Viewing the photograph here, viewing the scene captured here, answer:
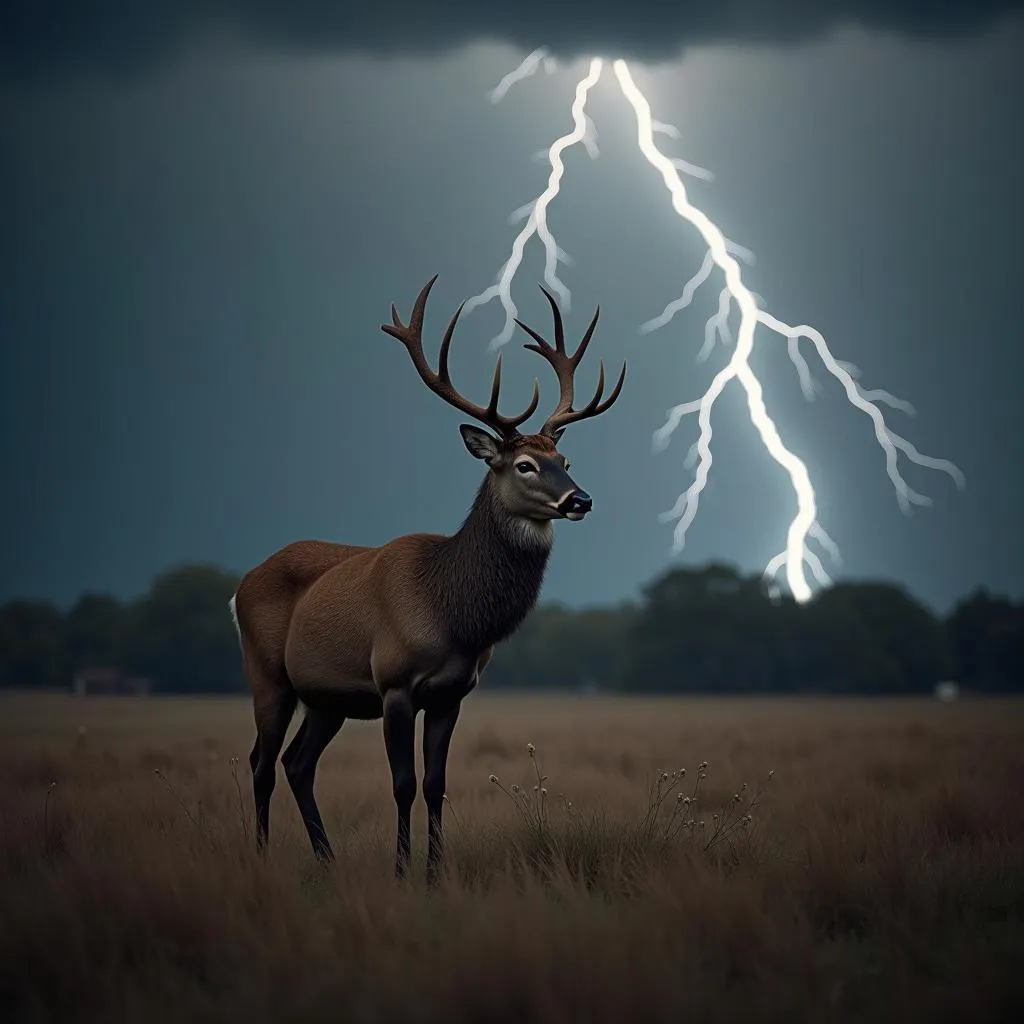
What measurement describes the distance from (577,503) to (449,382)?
1559 mm

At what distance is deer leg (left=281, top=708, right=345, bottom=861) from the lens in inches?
352

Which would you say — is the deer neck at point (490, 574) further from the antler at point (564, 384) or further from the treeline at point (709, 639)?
the treeline at point (709, 639)

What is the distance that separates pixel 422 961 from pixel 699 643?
75.6 metres

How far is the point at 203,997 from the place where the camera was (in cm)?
475

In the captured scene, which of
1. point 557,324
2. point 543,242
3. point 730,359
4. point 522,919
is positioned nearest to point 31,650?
point 730,359

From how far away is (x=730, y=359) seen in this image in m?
25.0

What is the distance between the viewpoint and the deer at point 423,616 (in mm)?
7945

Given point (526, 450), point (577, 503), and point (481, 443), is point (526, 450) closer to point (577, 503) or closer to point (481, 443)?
point (481, 443)

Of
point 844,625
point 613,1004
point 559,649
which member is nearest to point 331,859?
point 613,1004

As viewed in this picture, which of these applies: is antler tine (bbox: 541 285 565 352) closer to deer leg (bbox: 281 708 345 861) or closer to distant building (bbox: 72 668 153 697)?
deer leg (bbox: 281 708 345 861)

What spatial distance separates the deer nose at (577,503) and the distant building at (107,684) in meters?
60.1

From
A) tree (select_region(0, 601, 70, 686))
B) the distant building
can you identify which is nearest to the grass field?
the distant building

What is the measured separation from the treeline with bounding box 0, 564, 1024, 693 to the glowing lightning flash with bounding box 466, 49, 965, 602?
4658 cm

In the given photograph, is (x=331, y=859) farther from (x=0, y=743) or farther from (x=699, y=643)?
(x=699, y=643)
